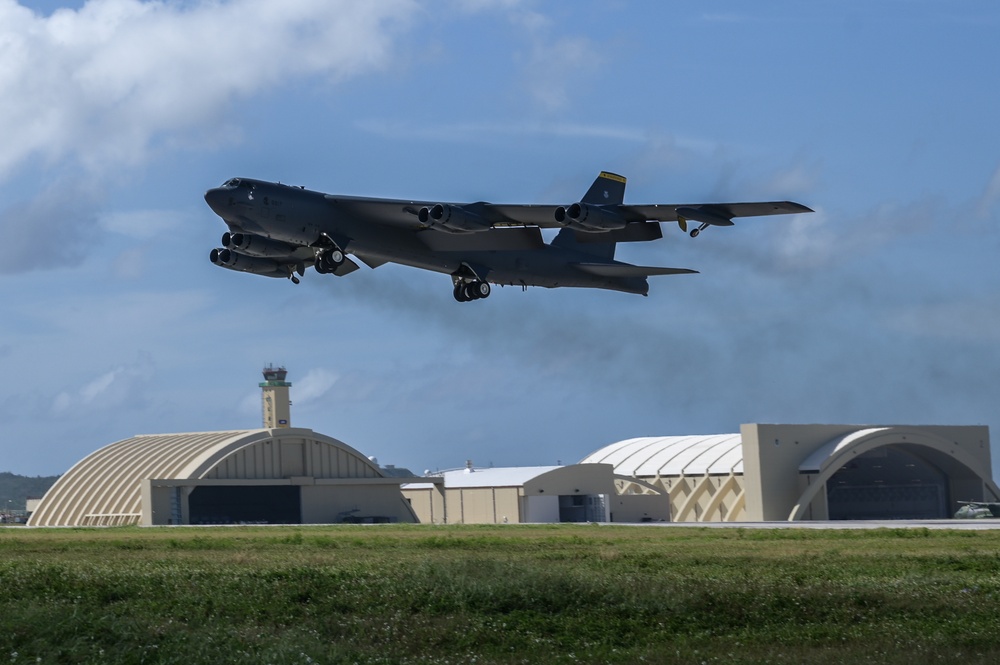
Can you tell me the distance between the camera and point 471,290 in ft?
135

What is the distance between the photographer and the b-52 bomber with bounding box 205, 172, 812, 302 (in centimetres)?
3641

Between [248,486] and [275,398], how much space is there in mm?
22841

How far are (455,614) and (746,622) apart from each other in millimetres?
4902

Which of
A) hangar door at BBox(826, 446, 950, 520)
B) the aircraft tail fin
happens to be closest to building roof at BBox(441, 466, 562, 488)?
hangar door at BBox(826, 446, 950, 520)

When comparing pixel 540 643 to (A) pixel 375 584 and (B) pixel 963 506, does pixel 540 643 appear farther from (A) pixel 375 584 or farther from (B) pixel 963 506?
(B) pixel 963 506

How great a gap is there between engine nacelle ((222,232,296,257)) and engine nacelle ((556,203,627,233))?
29.7 feet

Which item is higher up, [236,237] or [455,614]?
[236,237]

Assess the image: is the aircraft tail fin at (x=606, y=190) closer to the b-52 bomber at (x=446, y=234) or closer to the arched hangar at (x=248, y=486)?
the b-52 bomber at (x=446, y=234)

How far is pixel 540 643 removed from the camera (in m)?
19.0

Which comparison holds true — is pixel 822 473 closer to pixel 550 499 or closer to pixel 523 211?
pixel 550 499

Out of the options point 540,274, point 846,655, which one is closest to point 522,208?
point 540,274

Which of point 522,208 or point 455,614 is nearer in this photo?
point 455,614

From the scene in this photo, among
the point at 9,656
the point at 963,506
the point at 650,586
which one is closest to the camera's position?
the point at 9,656

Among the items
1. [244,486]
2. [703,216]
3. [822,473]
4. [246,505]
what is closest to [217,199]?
[703,216]
